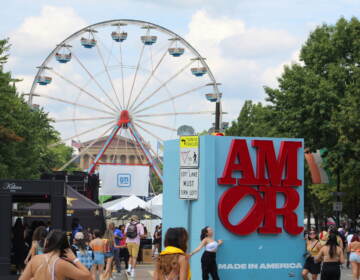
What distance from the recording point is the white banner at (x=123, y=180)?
54812 mm

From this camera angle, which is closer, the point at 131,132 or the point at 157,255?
the point at 157,255

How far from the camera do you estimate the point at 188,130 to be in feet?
64.8

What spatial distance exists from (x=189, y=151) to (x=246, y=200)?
1.54 metres

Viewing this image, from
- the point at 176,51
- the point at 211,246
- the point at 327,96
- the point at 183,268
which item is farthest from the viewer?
the point at 176,51

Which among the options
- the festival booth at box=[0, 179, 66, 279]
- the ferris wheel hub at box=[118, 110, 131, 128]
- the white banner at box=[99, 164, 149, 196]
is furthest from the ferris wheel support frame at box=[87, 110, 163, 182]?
the festival booth at box=[0, 179, 66, 279]

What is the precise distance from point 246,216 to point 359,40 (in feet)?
95.4

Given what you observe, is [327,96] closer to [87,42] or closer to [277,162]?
[87,42]

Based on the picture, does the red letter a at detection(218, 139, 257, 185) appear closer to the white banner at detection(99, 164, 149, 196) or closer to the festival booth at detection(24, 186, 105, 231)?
the festival booth at detection(24, 186, 105, 231)

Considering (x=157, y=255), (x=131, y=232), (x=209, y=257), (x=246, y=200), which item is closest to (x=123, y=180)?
(x=131, y=232)

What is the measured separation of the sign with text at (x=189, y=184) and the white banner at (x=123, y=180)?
3631cm

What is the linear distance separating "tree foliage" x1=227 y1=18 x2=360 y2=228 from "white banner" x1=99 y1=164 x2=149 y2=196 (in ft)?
34.1

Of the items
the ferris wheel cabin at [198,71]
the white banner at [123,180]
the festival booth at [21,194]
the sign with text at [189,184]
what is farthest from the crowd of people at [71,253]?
the ferris wheel cabin at [198,71]

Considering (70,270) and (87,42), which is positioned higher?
(87,42)

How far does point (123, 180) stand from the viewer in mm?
54781
